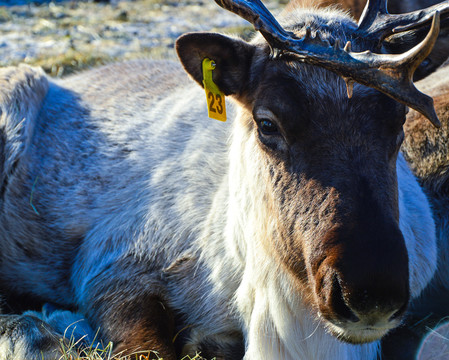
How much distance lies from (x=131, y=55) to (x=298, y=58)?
5623 mm

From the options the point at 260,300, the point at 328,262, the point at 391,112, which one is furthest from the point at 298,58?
the point at 260,300

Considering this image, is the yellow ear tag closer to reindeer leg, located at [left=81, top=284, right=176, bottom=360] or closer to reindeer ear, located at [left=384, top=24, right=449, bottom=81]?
reindeer ear, located at [left=384, top=24, right=449, bottom=81]

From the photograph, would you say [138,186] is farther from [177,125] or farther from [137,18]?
[137,18]

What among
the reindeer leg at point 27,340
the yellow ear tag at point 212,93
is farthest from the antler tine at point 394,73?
the reindeer leg at point 27,340

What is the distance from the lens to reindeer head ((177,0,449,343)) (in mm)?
2318

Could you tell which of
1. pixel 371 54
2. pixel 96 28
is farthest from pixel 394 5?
pixel 96 28

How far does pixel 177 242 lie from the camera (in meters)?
3.64

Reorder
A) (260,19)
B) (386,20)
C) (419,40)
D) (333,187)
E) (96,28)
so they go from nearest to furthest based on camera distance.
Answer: (333,187)
(260,19)
(386,20)
(419,40)
(96,28)

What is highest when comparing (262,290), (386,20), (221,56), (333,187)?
(386,20)

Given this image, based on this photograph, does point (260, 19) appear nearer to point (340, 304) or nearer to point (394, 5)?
point (340, 304)

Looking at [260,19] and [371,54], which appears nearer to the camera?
[371,54]

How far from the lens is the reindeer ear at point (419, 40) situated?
3.08m

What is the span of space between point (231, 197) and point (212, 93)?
581 millimetres

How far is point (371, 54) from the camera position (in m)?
2.45
